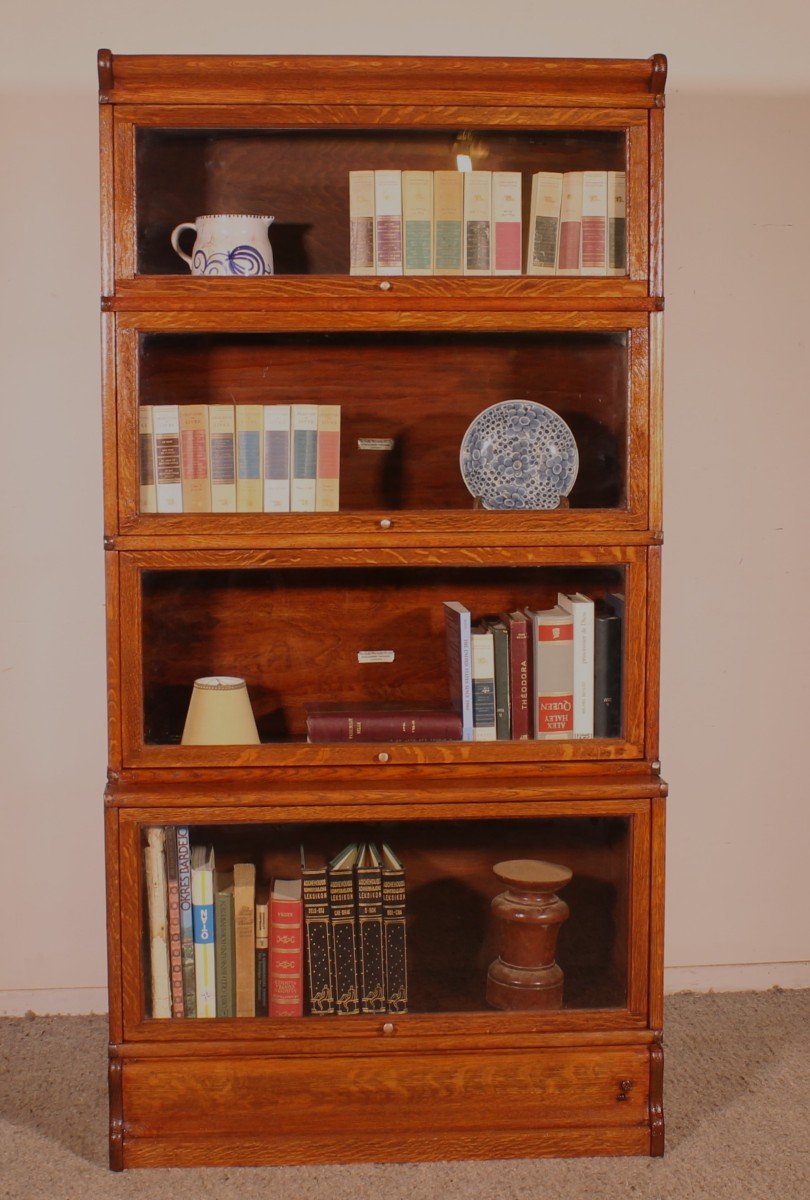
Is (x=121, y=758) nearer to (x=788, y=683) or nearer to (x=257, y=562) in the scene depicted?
(x=257, y=562)

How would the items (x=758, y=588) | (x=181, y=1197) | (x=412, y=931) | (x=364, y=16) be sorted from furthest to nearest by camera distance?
(x=758, y=588) → (x=364, y=16) → (x=412, y=931) → (x=181, y=1197)

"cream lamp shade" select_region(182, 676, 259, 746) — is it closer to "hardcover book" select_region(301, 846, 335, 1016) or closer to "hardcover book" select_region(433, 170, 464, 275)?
"hardcover book" select_region(301, 846, 335, 1016)

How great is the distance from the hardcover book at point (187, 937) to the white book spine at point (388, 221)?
42.8 inches

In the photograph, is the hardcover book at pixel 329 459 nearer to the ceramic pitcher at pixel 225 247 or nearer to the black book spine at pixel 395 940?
the ceramic pitcher at pixel 225 247

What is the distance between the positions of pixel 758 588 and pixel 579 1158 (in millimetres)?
1262

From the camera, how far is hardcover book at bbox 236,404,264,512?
213cm

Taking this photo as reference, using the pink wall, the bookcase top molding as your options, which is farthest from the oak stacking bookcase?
the pink wall

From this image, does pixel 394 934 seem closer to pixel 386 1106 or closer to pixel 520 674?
pixel 386 1106

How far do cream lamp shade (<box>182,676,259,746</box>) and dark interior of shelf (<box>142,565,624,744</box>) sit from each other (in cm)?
2

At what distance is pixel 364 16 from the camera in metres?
2.54

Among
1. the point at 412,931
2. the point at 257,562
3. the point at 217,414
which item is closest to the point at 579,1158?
the point at 412,931

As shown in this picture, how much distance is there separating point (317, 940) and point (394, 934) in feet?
0.46

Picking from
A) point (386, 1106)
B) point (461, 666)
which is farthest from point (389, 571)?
point (386, 1106)

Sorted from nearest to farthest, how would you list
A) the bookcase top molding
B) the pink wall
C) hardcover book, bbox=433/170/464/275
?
the bookcase top molding, hardcover book, bbox=433/170/464/275, the pink wall
